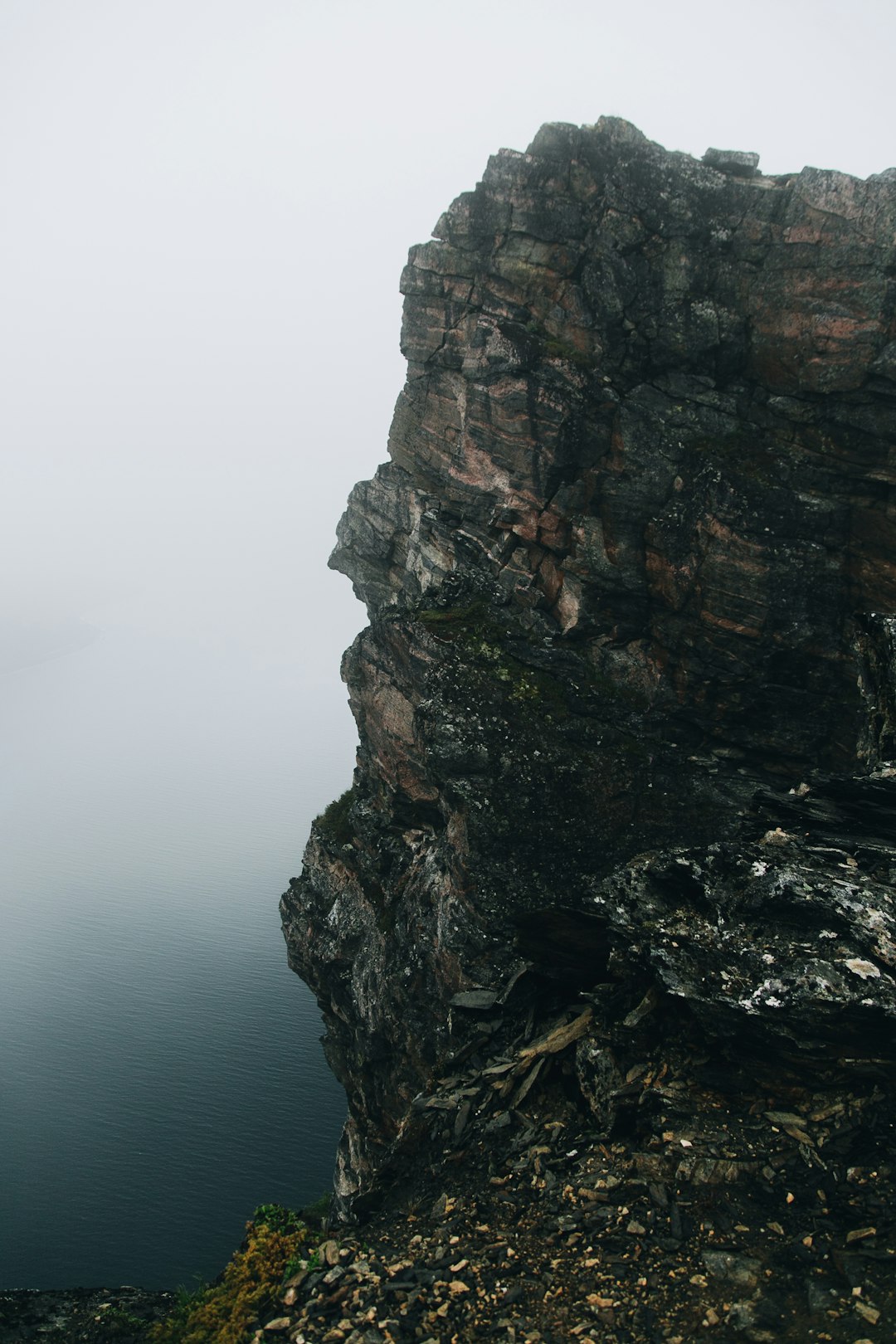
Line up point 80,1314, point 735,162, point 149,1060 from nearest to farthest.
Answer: point 80,1314 < point 735,162 < point 149,1060

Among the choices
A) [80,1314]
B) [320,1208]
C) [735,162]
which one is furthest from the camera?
[320,1208]

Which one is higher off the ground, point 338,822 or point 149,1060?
point 338,822

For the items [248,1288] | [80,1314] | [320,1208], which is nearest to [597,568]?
[248,1288]

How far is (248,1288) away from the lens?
2141cm

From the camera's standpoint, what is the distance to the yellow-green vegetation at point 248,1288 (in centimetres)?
1995

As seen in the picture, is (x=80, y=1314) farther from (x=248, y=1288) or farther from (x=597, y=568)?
(x=597, y=568)

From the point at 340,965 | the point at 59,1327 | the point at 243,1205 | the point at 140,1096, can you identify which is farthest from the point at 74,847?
the point at 59,1327

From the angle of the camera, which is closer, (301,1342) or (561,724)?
(301,1342)

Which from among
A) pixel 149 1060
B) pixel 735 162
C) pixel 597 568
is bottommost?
pixel 149 1060

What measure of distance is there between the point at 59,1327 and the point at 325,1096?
44.0 m

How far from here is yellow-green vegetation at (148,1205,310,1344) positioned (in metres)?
20.0

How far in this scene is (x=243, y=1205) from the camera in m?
60.6

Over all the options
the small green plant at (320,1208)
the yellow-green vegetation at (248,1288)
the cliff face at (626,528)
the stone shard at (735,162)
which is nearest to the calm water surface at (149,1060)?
the small green plant at (320,1208)

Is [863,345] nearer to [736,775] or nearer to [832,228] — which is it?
[832,228]
